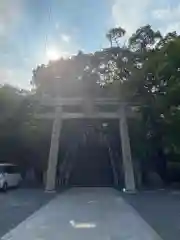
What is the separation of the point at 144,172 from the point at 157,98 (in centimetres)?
671

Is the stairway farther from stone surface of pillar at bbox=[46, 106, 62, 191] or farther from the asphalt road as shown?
the asphalt road

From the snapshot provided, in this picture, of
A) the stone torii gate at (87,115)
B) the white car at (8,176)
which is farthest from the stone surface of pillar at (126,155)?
the white car at (8,176)

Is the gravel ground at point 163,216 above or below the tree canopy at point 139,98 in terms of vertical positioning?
below

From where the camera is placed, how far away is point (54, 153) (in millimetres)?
27609

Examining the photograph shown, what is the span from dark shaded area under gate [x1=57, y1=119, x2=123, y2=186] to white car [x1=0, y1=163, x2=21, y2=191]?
319 centimetres

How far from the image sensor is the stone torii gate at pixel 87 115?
2706 centimetres

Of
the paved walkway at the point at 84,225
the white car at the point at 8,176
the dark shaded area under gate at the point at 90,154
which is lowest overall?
the paved walkway at the point at 84,225

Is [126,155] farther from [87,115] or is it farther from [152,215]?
[152,215]

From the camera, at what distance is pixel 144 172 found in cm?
3288

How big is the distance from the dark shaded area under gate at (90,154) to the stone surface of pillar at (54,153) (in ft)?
11.3

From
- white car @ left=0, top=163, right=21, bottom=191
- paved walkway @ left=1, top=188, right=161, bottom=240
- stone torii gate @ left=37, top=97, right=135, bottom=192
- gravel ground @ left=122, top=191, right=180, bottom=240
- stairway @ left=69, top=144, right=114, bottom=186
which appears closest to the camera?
paved walkway @ left=1, top=188, right=161, bottom=240

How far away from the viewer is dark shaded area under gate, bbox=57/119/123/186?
32531 mm

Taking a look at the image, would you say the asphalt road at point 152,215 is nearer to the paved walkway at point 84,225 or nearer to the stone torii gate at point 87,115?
the paved walkway at point 84,225

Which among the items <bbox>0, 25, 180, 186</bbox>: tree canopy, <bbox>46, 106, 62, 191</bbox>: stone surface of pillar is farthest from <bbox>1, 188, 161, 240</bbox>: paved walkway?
<bbox>0, 25, 180, 186</bbox>: tree canopy
